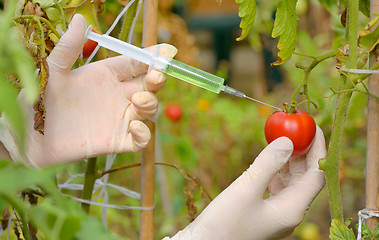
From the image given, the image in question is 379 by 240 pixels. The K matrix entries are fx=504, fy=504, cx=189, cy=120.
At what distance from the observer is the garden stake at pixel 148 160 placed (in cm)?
94

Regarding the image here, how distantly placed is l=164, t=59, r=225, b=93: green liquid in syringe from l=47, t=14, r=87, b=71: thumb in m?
0.15

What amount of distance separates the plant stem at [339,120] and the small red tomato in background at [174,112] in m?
1.65

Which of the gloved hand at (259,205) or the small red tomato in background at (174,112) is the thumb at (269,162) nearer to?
the gloved hand at (259,205)

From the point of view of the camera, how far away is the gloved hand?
2.63ft

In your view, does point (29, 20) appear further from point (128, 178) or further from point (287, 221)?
point (128, 178)

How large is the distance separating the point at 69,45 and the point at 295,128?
0.39m

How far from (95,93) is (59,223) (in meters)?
0.48

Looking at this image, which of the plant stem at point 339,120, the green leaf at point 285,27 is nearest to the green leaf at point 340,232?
the plant stem at point 339,120

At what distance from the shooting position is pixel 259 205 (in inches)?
32.1

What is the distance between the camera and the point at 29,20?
0.84m

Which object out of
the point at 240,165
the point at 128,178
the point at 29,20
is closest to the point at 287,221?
the point at 29,20

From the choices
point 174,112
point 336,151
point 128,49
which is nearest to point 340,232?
point 336,151

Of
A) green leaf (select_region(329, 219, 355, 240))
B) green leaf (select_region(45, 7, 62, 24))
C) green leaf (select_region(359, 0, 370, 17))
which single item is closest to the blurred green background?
green leaf (select_region(359, 0, 370, 17))

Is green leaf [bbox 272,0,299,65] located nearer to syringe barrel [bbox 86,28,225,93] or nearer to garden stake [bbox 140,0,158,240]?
syringe barrel [bbox 86,28,225,93]
